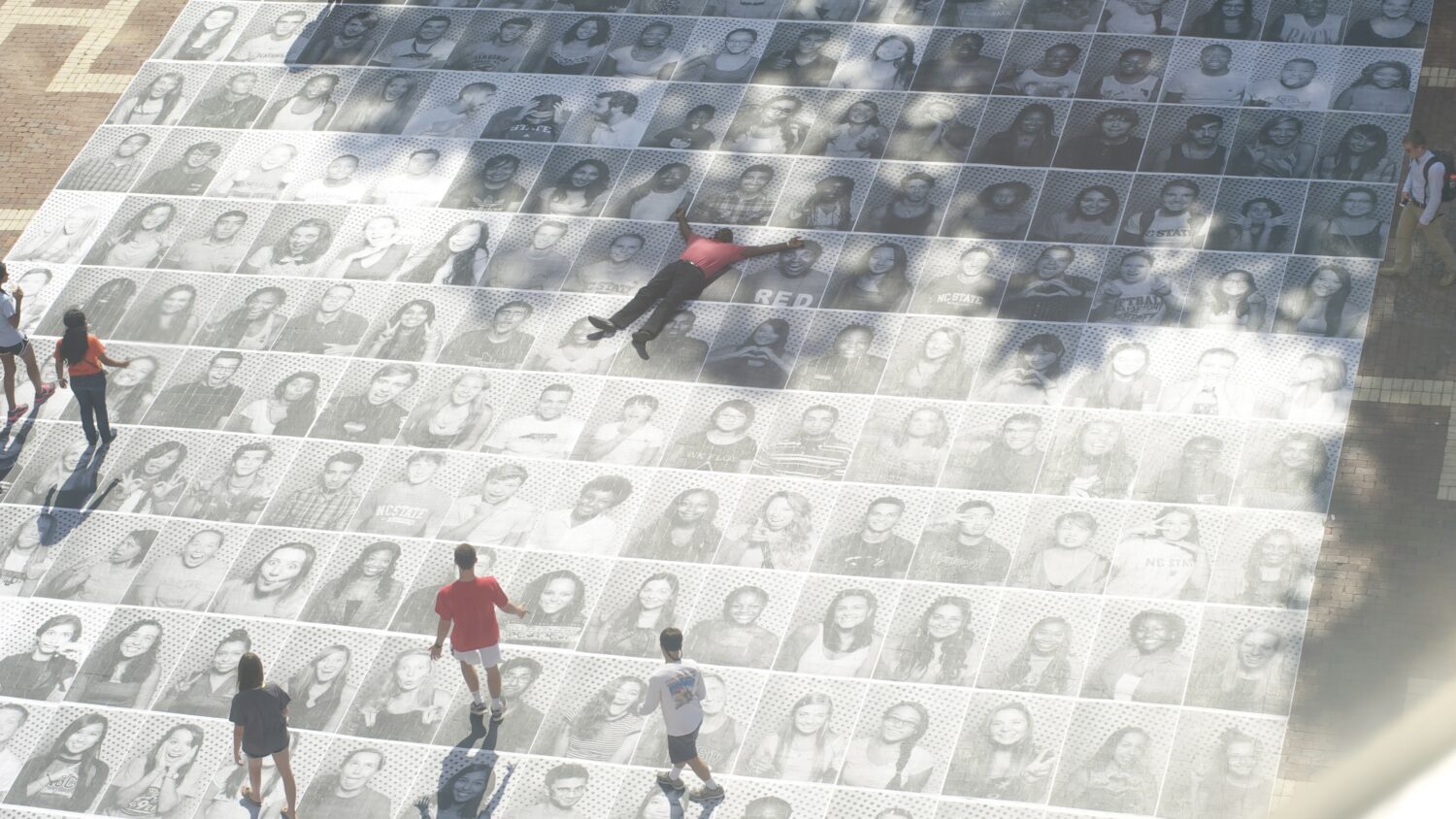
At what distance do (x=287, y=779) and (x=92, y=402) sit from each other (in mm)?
5117

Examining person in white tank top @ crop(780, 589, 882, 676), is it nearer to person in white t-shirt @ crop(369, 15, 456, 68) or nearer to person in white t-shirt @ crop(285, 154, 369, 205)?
person in white t-shirt @ crop(285, 154, 369, 205)

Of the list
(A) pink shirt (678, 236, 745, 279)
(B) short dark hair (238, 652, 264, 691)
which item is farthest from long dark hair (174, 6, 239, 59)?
(B) short dark hair (238, 652, 264, 691)

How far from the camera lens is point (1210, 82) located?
54.0 feet

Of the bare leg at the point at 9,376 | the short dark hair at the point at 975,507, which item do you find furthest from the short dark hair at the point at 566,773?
the bare leg at the point at 9,376

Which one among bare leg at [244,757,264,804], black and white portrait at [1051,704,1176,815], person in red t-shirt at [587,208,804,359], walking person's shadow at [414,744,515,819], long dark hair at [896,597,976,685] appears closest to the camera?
black and white portrait at [1051,704,1176,815]

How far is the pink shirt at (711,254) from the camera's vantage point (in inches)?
612

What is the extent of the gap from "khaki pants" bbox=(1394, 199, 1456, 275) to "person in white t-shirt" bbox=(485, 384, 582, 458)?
24.7ft

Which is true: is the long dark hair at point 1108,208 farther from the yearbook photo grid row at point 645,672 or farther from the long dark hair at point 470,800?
the long dark hair at point 470,800

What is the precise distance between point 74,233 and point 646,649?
903 cm

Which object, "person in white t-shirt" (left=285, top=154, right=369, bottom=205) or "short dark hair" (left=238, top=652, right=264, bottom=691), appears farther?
"person in white t-shirt" (left=285, top=154, right=369, bottom=205)

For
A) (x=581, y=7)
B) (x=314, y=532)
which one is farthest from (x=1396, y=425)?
(x=581, y=7)

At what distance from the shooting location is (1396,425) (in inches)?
524

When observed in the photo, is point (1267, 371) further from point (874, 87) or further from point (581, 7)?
point (581, 7)

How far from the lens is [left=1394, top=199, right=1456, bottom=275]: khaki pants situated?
14.0 m
